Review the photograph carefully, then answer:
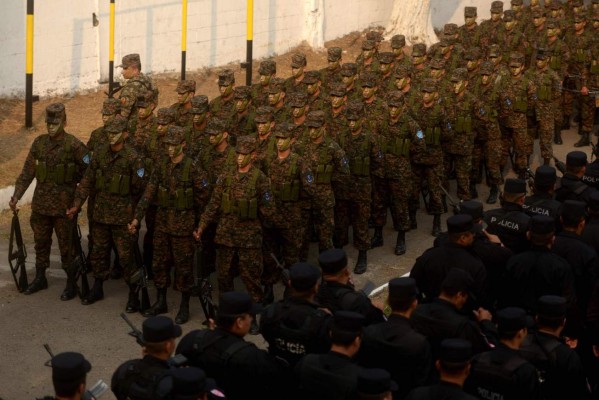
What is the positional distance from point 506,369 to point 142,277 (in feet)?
16.3

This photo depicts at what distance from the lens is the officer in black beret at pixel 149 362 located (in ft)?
21.6

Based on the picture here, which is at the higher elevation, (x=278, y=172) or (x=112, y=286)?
(x=278, y=172)

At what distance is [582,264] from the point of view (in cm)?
880

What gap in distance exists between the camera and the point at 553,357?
23.5 ft

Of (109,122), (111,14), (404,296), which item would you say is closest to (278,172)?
(109,122)

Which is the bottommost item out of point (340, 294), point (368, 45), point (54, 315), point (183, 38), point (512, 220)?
point (54, 315)

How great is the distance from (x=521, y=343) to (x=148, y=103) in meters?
6.15

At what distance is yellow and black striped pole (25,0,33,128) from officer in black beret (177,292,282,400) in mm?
9047

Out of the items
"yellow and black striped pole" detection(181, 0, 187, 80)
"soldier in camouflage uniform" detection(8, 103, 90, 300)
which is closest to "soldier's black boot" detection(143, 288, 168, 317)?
"soldier in camouflage uniform" detection(8, 103, 90, 300)

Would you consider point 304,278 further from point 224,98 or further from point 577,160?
point 224,98

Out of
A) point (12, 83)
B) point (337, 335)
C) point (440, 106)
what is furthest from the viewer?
point (12, 83)

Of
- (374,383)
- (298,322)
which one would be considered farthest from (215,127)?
(374,383)

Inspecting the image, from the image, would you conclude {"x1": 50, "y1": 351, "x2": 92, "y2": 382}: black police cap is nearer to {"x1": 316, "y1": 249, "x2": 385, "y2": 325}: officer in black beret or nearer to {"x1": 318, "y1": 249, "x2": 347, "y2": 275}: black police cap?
{"x1": 316, "y1": 249, "x2": 385, "y2": 325}: officer in black beret

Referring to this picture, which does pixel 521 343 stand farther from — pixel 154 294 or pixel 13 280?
pixel 13 280
